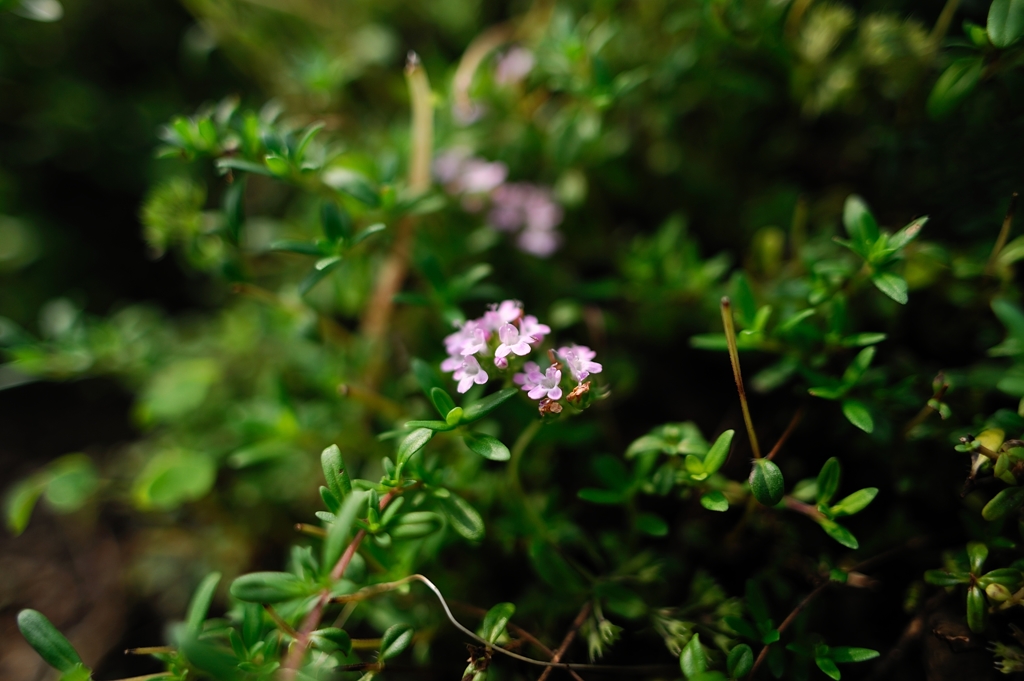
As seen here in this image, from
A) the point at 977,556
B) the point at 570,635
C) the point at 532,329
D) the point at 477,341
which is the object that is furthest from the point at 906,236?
the point at 570,635

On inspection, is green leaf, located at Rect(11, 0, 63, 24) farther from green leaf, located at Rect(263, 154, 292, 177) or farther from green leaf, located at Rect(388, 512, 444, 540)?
green leaf, located at Rect(388, 512, 444, 540)

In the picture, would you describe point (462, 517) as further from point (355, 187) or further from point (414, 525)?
point (355, 187)

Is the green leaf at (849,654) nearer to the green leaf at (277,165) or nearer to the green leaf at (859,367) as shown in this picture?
the green leaf at (859,367)

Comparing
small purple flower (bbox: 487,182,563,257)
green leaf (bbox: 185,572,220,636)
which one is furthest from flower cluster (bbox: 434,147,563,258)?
green leaf (bbox: 185,572,220,636)

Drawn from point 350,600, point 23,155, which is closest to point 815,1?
point 350,600

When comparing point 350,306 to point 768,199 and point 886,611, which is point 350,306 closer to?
point 768,199

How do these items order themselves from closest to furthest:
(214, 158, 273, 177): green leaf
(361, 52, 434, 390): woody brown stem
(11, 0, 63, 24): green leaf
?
(214, 158, 273, 177): green leaf → (11, 0, 63, 24): green leaf → (361, 52, 434, 390): woody brown stem
